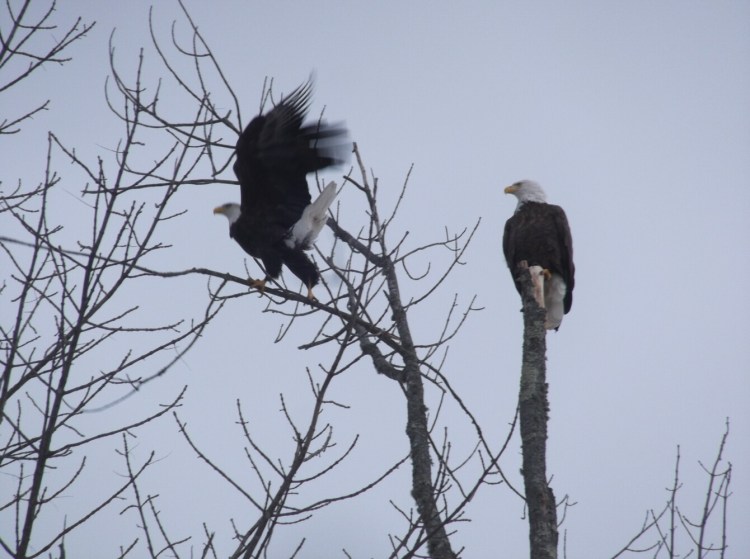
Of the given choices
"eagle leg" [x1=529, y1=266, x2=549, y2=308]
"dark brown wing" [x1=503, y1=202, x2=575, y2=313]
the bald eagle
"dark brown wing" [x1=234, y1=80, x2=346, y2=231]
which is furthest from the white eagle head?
"eagle leg" [x1=529, y1=266, x2=549, y2=308]

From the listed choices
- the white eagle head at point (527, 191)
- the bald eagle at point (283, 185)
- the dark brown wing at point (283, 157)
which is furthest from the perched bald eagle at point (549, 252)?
the dark brown wing at point (283, 157)

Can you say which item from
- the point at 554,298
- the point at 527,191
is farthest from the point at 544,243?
the point at 527,191

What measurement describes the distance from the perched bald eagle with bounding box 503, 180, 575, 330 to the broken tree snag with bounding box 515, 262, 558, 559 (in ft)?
6.69

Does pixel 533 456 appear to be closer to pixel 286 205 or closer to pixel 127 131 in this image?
pixel 127 131

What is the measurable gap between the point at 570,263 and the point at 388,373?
2368mm

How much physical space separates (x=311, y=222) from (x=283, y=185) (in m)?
0.27

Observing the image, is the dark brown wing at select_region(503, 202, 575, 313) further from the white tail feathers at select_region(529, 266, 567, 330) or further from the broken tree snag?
the broken tree snag

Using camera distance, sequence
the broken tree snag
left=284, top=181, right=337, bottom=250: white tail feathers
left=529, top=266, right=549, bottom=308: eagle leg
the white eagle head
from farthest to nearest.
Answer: the white eagle head, left=284, top=181, right=337, bottom=250: white tail feathers, left=529, top=266, right=549, bottom=308: eagle leg, the broken tree snag

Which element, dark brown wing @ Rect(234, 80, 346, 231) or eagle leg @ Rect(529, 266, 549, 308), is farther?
dark brown wing @ Rect(234, 80, 346, 231)

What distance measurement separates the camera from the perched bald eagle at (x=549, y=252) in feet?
17.5

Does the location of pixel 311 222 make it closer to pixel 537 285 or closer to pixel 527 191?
pixel 537 285

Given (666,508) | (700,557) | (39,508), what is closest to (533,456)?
(700,557)

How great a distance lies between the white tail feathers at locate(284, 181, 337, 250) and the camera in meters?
4.40

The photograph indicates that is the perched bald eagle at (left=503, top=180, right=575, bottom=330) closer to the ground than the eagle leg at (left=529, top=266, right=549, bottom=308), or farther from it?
farther from it
